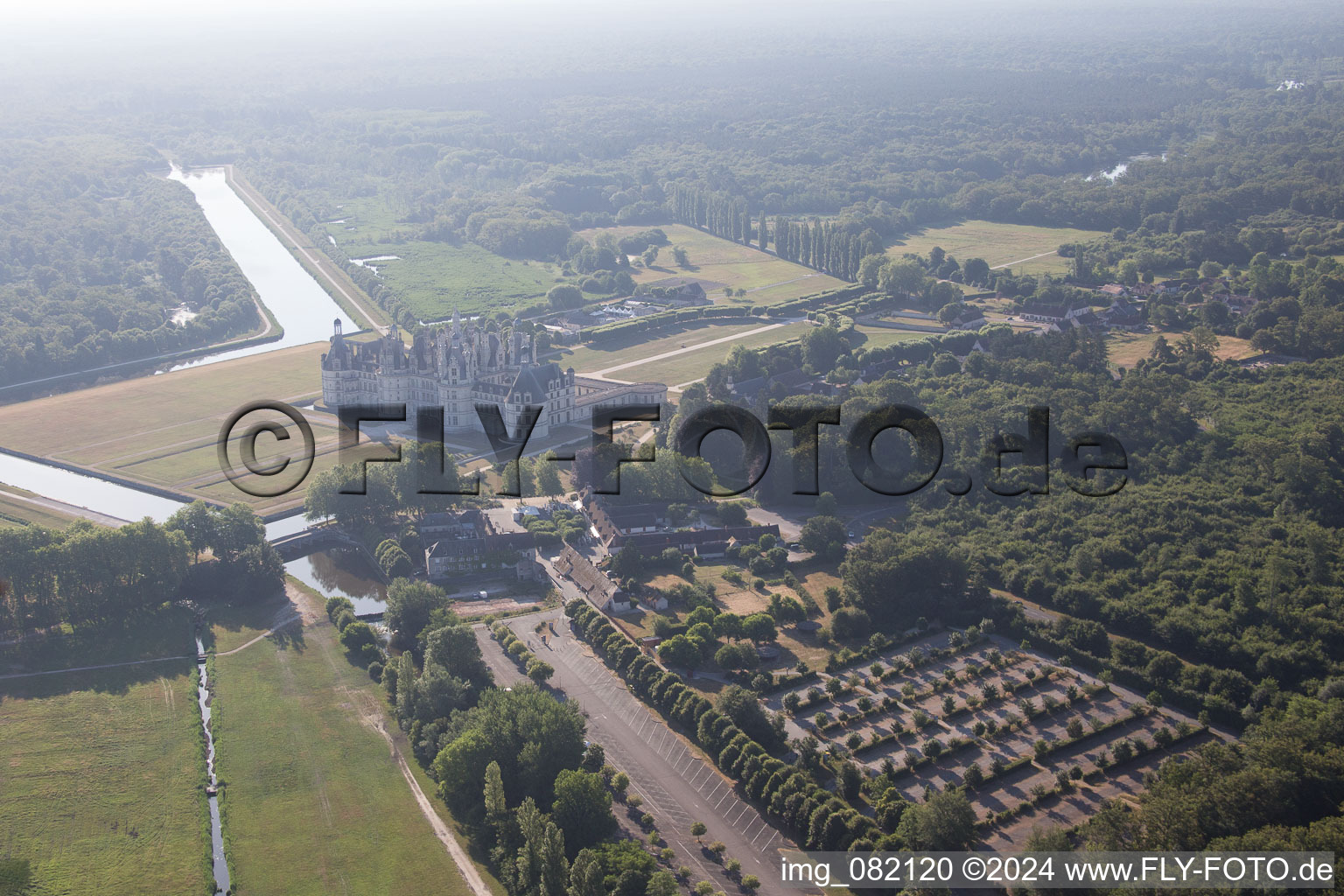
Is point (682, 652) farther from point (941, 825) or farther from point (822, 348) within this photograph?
→ point (822, 348)

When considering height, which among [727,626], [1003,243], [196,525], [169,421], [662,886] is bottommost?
[662,886]

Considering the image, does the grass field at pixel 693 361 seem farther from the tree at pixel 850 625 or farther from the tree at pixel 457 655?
the tree at pixel 457 655

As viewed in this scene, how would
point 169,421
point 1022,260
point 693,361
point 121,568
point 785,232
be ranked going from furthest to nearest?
point 785,232 < point 1022,260 < point 693,361 < point 169,421 < point 121,568

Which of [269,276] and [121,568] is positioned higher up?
[269,276]

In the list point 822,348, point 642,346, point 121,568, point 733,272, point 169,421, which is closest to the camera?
point 121,568

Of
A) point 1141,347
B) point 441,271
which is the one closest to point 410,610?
point 1141,347

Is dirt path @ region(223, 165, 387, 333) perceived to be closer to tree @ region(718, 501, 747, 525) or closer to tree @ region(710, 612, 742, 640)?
tree @ region(718, 501, 747, 525)

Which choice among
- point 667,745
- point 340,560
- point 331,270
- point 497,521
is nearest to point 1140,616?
point 667,745

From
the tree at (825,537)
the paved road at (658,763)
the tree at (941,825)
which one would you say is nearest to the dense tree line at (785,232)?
the tree at (825,537)

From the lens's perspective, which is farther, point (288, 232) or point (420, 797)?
point (288, 232)
